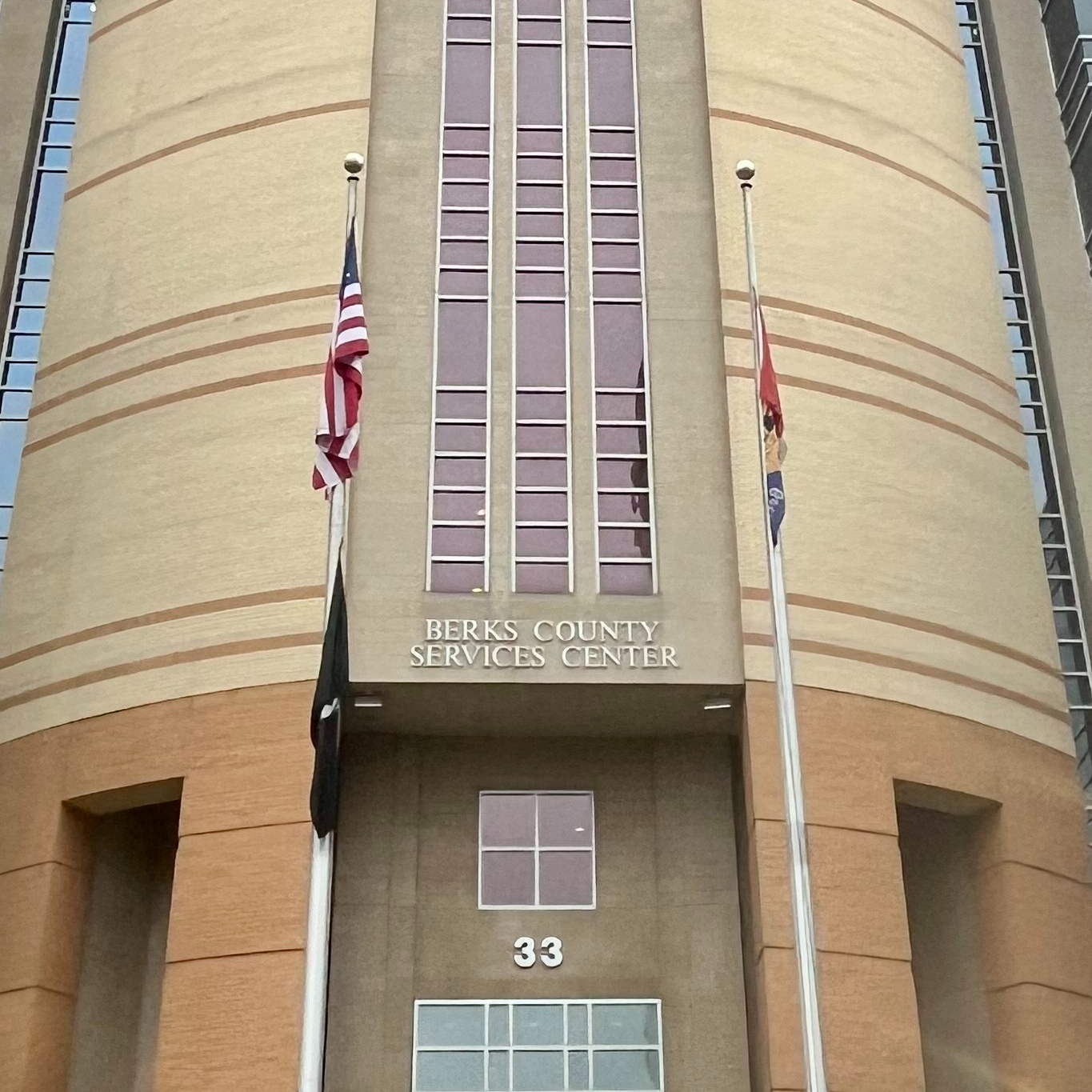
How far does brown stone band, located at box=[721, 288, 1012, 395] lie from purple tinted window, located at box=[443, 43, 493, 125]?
4830 millimetres

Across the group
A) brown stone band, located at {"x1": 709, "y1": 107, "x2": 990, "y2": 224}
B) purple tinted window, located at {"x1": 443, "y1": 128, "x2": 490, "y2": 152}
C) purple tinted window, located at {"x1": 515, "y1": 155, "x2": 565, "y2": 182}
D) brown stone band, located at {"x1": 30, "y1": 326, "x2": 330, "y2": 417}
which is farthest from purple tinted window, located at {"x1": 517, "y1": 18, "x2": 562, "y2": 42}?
brown stone band, located at {"x1": 30, "y1": 326, "x2": 330, "y2": 417}

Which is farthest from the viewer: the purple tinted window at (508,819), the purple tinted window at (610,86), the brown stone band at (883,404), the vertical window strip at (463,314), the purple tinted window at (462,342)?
the purple tinted window at (610,86)

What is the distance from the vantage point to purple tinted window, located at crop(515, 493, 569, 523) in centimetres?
2103

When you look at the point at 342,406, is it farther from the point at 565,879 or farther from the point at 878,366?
the point at 878,366

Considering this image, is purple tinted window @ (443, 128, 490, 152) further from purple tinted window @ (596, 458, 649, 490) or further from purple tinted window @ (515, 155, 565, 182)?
purple tinted window @ (596, 458, 649, 490)

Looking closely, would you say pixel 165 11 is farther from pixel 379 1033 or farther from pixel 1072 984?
pixel 1072 984

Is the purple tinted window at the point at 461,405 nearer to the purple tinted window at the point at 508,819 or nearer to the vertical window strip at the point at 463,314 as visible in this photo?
the vertical window strip at the point at 463,314

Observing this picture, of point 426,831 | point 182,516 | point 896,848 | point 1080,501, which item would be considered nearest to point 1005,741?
point 896,848

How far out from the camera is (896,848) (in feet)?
64.1

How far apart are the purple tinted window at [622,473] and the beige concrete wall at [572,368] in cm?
23

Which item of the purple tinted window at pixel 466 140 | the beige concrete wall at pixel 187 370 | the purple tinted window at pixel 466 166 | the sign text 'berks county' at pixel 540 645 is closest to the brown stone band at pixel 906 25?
the beige concrete wall at pixel 187 370

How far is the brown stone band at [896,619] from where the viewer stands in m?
20.3

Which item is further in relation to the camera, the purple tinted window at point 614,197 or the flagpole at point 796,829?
the purple tinted window at point 614,197

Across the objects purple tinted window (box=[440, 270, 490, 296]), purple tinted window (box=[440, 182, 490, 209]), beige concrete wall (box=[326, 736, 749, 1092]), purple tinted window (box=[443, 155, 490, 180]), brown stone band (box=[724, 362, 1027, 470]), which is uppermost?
purple tinted window (box=[443, 155, 490, 180])
